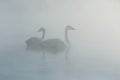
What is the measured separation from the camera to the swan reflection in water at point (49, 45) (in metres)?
2.20

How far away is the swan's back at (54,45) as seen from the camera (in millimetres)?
2203

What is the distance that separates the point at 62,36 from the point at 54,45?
8 centimetres

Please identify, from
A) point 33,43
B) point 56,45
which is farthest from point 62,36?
point 33,43

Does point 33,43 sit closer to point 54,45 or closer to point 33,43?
point 33,43

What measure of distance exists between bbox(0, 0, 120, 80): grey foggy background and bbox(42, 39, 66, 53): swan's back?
3 centimetres

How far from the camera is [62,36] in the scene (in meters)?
2.22

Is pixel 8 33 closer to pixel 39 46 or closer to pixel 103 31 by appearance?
pixel 39 46

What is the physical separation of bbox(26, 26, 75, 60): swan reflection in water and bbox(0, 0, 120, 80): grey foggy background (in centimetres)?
3

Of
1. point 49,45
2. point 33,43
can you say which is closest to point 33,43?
point 33,43

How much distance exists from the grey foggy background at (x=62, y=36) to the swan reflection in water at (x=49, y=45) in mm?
28

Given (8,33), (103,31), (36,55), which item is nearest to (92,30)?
(103,31)

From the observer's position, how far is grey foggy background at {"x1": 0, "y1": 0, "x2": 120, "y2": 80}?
216cm

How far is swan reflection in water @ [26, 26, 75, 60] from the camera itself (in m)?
2.20

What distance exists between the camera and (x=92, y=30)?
2262 mm
